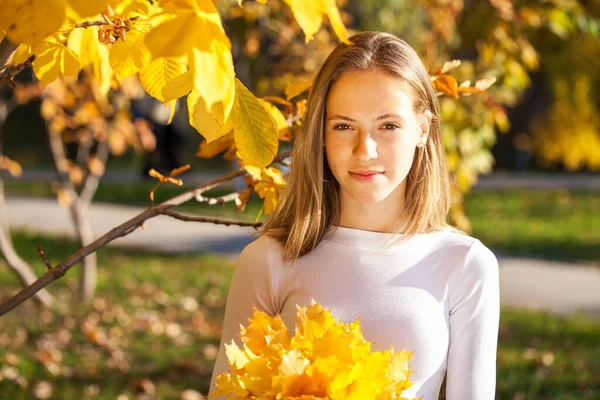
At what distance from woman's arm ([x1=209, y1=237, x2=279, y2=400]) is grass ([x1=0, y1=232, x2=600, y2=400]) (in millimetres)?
2570

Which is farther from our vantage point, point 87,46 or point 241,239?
point 241,239

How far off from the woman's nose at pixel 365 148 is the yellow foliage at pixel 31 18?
29.3 inches

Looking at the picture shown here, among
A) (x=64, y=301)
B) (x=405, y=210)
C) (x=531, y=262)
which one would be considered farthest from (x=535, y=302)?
(x=405, y=210)

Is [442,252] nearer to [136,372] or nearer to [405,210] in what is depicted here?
[405,210]

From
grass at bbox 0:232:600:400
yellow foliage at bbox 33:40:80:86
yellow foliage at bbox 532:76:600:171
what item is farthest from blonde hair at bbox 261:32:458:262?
yellow foliage at bbox 532:76:600:171

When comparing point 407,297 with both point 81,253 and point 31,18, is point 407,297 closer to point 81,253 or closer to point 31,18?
point 81,253

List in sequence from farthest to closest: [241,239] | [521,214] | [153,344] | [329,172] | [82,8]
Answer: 1. [521,214]
2. [241,239]
3. [153,344]
4. [329,172]
5. [82,8]

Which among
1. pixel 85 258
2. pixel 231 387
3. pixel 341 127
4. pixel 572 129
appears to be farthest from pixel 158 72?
pixel 572 129

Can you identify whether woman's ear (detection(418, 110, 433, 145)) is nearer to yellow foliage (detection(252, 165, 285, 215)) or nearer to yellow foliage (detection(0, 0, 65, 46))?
yellow foliage (detection(252, 165, 285, 215))

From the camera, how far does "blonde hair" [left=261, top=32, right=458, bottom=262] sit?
1726mm

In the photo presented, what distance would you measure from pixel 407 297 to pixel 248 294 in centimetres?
32

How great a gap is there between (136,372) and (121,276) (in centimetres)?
231

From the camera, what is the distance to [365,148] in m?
1.64

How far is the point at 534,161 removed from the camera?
1524cm
